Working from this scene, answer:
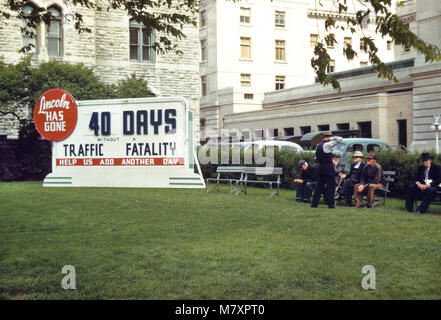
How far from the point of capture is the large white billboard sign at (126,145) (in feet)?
57.7

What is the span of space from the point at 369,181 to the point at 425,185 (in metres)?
1.74

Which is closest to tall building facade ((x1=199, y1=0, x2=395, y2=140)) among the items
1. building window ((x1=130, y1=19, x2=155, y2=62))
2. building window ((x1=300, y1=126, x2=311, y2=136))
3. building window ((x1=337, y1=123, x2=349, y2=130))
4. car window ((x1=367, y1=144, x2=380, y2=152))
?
building window ((x1=300, y1=126, x2=311, y2=136))

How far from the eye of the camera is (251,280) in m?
6.66

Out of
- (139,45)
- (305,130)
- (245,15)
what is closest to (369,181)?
(139,45)

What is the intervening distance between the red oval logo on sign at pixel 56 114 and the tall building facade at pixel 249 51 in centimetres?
4106

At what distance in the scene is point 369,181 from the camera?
15.4m

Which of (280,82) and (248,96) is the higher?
(280,82)

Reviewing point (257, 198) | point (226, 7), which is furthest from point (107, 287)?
point (226, 7)

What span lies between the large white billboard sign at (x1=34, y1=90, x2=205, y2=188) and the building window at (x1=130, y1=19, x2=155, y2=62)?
18979mm

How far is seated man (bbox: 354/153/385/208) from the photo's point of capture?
1516 cm

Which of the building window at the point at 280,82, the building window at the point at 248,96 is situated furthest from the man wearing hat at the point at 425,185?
the building window at the point at 280,82

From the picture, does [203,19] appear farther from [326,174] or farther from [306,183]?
[326,174]
